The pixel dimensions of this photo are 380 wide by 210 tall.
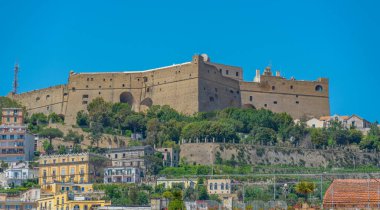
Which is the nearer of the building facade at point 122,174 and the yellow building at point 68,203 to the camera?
the yellow building at point 68,203

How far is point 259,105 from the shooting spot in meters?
99.8

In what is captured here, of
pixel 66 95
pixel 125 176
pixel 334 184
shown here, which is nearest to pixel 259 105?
pixel 66 95

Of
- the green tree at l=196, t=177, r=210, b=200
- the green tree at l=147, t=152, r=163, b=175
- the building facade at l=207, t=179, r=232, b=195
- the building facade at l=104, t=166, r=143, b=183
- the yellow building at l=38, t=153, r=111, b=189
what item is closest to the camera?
the green tree at l=196, t=177, r=210, b=200

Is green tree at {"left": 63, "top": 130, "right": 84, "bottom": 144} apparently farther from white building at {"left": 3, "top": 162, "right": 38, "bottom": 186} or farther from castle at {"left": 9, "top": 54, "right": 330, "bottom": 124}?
white building at {"left": 3, "top": 162, "right": 38, "bottom": 186}

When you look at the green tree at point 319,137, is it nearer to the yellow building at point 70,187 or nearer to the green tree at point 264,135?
the green tree at point 264,135

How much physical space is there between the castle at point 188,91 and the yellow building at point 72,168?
1658 centimetres

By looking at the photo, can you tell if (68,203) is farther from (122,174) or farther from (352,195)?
(352,195)

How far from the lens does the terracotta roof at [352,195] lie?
4175cm

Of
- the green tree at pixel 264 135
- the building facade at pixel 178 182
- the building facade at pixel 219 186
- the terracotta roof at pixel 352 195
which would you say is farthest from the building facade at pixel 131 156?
the terracotta roof at pixel 352 195

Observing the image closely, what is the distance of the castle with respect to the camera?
94.9 meters

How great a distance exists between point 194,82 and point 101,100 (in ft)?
25.2

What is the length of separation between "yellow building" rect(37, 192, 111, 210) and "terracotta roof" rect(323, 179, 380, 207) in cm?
1782

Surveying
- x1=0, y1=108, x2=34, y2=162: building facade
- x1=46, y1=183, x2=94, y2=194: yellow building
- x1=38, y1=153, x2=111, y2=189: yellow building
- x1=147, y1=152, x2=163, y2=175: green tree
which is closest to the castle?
x1=0, y1=108, x2=34, y2=162: building facade

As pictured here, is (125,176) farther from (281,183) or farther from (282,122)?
(282,122)
